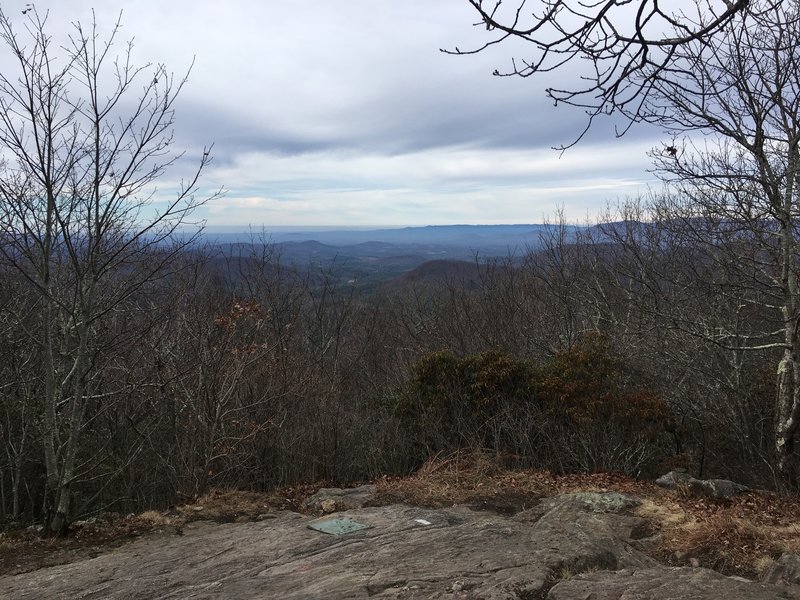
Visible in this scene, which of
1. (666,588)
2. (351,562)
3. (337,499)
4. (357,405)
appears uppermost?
(666,588)

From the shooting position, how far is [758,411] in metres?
10.6

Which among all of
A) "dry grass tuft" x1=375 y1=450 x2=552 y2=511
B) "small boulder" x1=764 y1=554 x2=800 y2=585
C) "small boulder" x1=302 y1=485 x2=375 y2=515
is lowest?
"dry grass tuft" x1=375 y1=450 x2=552 y2=511

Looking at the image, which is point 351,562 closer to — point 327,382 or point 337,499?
point 337,499

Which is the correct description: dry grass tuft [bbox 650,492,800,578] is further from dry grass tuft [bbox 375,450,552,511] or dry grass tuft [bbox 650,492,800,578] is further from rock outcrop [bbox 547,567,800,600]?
dry grass tuft [bbox 375,450,552,511]

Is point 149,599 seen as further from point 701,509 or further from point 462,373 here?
point 462,373

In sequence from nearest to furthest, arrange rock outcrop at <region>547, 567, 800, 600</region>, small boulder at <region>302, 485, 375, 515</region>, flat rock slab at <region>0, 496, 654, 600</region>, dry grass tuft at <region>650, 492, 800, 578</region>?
rock outcrop at <region>547, 567, 800, 600</region> < flat rock slab at <region>0, 496, 654, 600</region> < dry grass tuft at <region>650, 492, 800, 578</region> < small boulder at <region>302, 485, 375, 515</region>

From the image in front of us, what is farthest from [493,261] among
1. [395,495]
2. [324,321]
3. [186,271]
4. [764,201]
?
[395,495]

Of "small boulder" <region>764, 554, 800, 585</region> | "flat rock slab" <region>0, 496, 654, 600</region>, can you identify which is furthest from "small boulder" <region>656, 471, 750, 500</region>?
"small boulder" <region>764, 554, 800, 585</region>

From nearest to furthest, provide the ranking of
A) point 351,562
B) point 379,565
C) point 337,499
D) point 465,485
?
point 379,565 < point 351,562 < point 337,499 < point 465,485

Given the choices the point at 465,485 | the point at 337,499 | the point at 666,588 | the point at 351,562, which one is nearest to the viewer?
the point at 666,588

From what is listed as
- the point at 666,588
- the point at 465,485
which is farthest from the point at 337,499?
the point at 666,588

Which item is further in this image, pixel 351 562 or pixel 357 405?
pixel 357 405

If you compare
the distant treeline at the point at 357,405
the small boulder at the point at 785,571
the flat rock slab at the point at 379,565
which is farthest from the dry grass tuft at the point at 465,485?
the small boulder at the point at 785,571

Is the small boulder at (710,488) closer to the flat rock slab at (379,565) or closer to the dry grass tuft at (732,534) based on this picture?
the dry grass tuft at (732,534)
